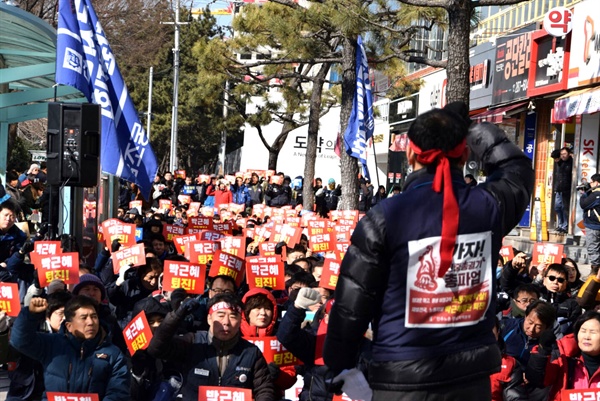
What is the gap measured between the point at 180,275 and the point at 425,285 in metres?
5.35

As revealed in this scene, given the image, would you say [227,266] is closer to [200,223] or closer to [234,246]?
[234,246]

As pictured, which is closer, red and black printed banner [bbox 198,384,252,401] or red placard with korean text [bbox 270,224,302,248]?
red and black printed banner [bbox 198,384,252,401]

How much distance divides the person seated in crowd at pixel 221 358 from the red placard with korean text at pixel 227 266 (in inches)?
128

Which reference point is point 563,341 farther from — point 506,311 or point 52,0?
point 52,0

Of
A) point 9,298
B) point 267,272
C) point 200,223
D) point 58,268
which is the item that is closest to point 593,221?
point 200,223

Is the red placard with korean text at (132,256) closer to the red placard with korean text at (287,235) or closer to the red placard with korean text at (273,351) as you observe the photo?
the red placard with korean text at (273,351)

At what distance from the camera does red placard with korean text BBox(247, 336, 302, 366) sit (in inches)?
265

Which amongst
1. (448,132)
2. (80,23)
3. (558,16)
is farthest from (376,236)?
(558,16)

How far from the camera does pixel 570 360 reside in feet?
20.6

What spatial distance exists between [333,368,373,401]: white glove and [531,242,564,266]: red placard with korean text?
7.83 m

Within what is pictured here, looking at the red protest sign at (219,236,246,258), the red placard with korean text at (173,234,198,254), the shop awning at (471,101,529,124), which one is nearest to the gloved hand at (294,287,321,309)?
the red protest sign at (219,236,246,258)

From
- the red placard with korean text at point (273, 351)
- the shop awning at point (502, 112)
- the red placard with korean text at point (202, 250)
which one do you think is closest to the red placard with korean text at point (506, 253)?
the red placard with korean text at point (202, 250)

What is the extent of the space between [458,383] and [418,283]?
361 millimetres

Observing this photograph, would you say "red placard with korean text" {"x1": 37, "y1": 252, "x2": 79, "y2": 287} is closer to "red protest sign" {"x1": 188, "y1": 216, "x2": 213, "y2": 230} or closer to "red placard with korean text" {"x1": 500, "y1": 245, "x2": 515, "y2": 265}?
"red placard with korean text" {"x1": 500, "y1": 245, "x2": 515, "y2": 265}
